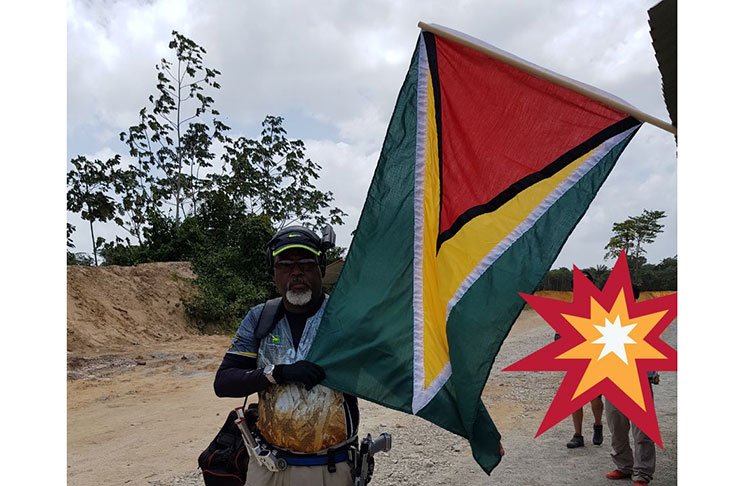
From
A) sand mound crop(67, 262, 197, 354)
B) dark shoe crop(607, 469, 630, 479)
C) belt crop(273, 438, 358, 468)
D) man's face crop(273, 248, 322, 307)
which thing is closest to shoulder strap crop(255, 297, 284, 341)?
man's face crop(273, 248, 322, 307)

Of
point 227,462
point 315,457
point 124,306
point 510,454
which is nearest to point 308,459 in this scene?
point 315,457

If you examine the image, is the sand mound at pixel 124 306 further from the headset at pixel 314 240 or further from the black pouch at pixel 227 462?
the headset at pixel 314 240

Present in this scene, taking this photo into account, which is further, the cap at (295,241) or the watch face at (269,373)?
the cap at (295,241)

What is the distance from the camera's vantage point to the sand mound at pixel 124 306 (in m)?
14.9

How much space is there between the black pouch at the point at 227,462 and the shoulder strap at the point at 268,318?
0.57 m

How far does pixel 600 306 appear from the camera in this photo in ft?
9.42

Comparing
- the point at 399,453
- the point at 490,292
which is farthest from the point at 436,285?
the point at 399,453

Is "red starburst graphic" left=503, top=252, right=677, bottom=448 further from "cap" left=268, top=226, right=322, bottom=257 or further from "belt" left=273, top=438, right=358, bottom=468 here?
"cap" left=268, top=226, right=322, bottom=257

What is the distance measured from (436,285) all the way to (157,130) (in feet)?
92.5

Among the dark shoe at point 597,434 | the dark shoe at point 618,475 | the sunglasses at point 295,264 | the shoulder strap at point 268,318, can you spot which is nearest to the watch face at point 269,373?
the shoulder strap at point 268,318

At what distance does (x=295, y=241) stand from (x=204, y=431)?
561 centimetres

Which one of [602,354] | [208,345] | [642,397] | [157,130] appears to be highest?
[157,130]

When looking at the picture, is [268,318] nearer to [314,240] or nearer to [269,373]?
[269,373]

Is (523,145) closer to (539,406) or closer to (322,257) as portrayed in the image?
(322,257)
